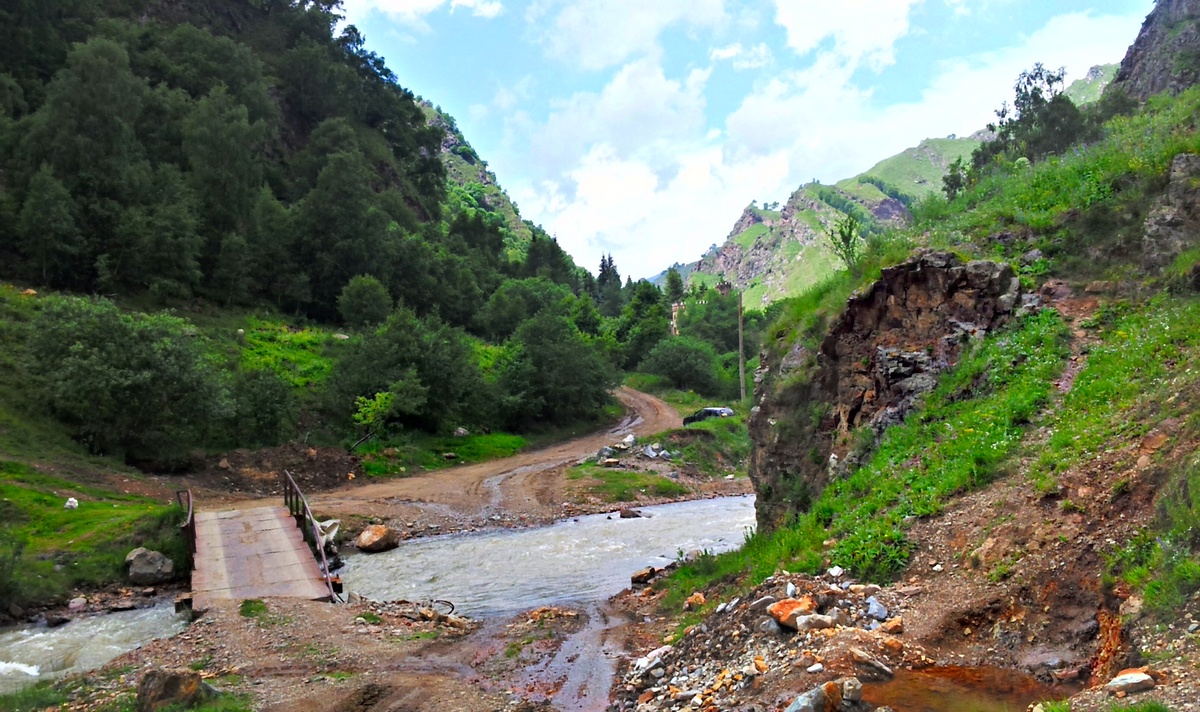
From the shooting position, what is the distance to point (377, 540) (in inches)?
956

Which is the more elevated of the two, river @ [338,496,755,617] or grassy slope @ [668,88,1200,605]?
grassy slope @ [668,88,1200,605]

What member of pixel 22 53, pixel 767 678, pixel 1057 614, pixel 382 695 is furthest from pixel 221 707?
pixel 22 53

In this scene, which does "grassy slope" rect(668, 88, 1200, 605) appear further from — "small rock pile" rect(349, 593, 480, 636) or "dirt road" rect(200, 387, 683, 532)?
"dirt road" rect(200, 387, 683, 532)

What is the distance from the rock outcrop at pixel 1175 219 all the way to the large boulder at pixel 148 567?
23.9 metres

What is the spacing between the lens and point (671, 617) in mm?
14102

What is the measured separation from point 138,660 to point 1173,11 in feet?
277

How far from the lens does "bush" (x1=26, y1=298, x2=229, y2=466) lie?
26875 mm

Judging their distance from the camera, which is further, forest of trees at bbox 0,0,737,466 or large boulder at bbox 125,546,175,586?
forest of trees at bbox 0,0,737,466

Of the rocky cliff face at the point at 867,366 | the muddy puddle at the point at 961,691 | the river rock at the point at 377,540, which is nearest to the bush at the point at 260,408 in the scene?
the river rock at the point at 377,540

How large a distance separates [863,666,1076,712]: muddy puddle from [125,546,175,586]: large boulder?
19553 mm

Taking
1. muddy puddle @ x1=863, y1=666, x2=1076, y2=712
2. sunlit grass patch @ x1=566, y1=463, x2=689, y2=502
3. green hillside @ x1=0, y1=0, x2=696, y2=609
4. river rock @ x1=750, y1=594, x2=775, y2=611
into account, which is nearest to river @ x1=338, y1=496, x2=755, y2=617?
sunlit grass patch @ x1=566, y1=463, x2=689, y2=502

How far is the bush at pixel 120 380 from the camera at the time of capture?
26.9 metres

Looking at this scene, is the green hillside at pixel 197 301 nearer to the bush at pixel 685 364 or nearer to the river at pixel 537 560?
the river at pixel 537 560

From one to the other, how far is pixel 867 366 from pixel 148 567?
19.6 m
